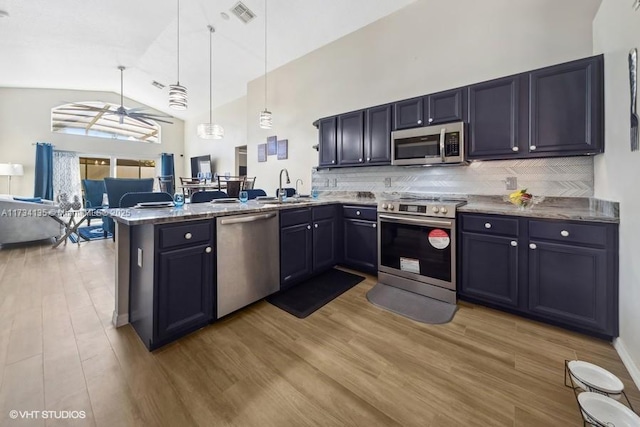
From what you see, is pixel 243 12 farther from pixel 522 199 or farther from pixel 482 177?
pixel 522 199

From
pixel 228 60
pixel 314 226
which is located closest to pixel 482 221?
pixel 314 226

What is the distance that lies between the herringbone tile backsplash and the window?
6584 millimetres

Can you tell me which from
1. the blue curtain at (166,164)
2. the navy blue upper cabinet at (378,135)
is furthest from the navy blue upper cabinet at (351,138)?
the blue curtain at (166,164)

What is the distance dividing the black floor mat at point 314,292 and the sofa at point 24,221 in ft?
15.6

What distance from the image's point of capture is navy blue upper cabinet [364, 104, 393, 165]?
2.96 m

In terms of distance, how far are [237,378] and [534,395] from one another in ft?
5.07

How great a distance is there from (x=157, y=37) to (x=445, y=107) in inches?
207

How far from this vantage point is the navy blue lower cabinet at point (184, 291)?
5.18ft

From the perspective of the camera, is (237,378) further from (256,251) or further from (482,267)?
(482,267)

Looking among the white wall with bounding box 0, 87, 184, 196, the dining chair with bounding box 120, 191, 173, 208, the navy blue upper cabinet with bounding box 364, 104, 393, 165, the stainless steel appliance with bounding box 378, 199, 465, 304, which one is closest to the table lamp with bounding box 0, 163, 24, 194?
the white wall with bounding box 0, 87, 184, 196

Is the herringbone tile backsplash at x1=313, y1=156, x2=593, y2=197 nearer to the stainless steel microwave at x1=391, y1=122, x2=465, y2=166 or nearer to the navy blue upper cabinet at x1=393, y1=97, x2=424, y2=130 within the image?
the stainless steel microwave at x1=391, y1=122, x2=465, y2=166

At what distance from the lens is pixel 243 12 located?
3.57 meters

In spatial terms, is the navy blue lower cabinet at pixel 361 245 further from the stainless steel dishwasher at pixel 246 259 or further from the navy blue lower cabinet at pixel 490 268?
the stainless steel dishwasher at pixel 246 259
